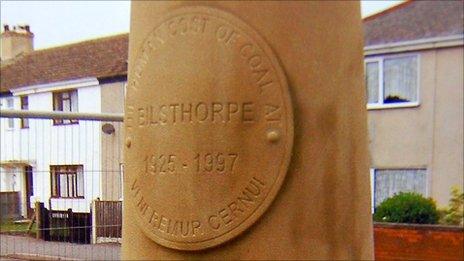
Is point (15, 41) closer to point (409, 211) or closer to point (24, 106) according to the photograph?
point (24, 106)

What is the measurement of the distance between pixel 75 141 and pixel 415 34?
1174 cm

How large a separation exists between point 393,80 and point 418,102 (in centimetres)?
72

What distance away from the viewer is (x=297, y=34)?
2467mm

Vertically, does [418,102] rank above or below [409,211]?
above

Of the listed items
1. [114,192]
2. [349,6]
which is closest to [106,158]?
[114,192]

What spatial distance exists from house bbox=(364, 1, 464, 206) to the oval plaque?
12.2m

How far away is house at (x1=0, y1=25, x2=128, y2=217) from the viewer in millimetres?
3850

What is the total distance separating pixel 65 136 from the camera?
4.02 metres

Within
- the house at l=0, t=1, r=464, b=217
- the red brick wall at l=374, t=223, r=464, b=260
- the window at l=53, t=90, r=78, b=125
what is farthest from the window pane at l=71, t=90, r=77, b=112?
the house at l=0, t=1, r=464, b=217

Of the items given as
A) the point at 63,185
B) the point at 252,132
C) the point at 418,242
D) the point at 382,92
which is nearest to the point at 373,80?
the point at 382,92

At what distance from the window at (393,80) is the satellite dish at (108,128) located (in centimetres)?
1089

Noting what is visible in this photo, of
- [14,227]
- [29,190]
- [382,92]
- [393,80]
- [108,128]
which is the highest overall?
[393,80]

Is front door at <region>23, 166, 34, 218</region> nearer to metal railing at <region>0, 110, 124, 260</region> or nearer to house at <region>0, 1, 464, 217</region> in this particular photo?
metal railing at <region>0, 110, 124, 260</region>

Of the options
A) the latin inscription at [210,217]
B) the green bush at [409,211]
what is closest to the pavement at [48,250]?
the latin inscription at [210,217]
